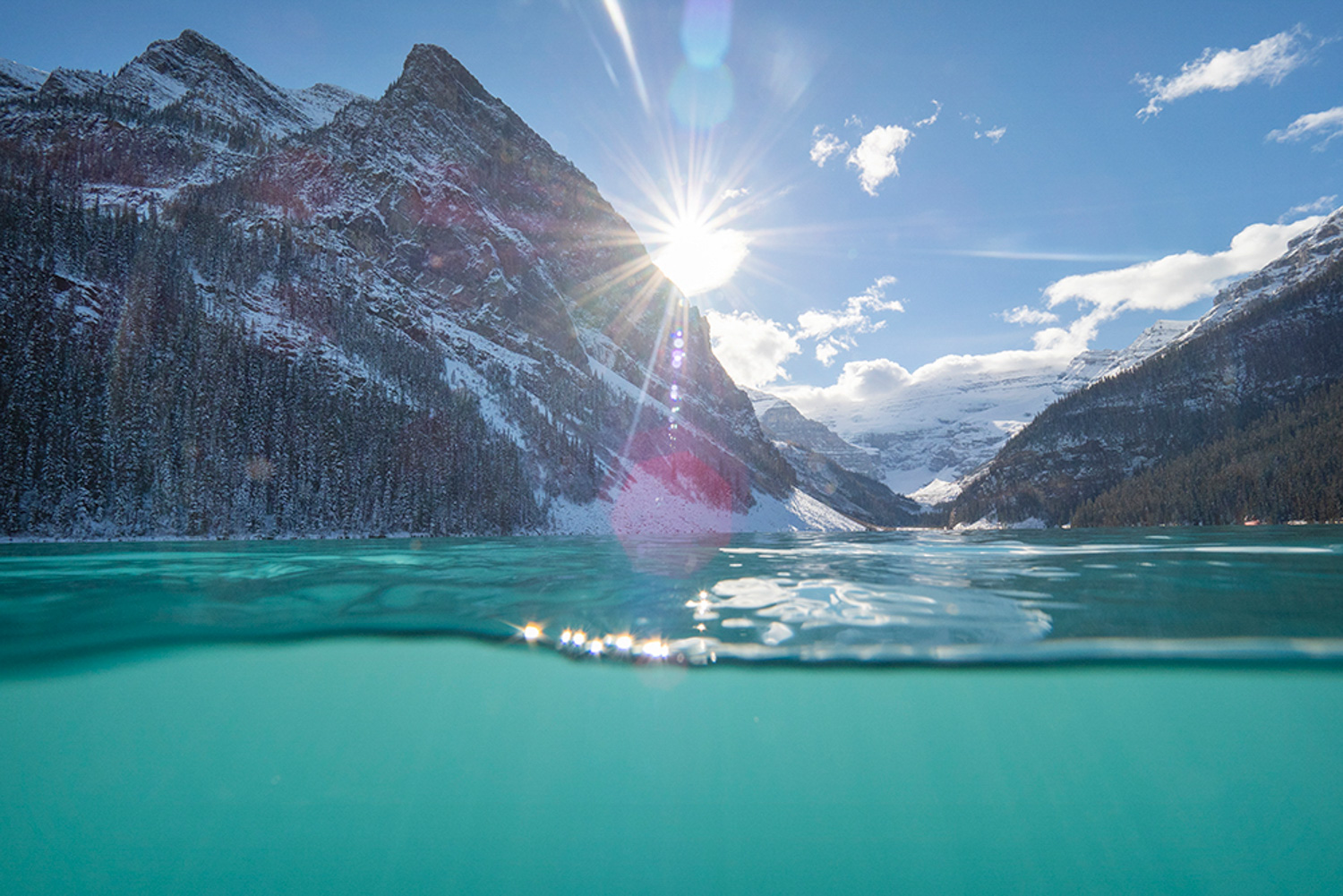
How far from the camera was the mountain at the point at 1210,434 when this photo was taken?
102 m

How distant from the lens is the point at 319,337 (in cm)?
9238

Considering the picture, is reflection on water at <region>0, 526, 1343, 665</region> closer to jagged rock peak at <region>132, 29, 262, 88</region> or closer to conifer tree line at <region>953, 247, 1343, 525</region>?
conifer tree line at <region>953, 247, 1343, 525</region>

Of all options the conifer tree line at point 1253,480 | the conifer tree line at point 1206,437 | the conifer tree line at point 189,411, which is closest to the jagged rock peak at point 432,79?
the conifer tree line at point 189,411

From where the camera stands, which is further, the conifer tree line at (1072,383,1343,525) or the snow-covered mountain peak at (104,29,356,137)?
the snow-covered mountain peak at (104,29,356,137)

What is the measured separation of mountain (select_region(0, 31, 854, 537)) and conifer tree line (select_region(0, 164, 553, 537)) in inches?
11.5

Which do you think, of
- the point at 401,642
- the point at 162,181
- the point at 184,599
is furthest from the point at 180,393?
the point at 162,181

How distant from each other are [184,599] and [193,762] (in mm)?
6445

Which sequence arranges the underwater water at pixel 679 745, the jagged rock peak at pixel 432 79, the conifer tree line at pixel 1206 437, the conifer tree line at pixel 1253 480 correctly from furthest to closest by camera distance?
1. the jagged rock peak at pixel 432 79
2. the conifer tree line at pixel 1206 437
3. the conifer tree line at pixel 1253 480
4. the underwater water at pixel 679 745

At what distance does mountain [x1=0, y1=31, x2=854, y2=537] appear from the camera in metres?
60.9

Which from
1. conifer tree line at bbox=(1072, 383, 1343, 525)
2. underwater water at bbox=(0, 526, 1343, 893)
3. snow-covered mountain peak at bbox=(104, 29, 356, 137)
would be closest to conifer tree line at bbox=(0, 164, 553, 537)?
underwater water at bbox=(0, 526, 1343, 893)

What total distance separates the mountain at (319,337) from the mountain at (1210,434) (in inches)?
2615

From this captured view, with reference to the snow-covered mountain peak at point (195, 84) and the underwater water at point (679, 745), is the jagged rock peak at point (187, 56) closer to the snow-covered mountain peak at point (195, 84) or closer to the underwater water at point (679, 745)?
the snow-covered mountain peak at point (195, 84)

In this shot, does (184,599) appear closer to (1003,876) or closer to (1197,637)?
(1003,876)

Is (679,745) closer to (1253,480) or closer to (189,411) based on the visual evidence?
(189,411)
